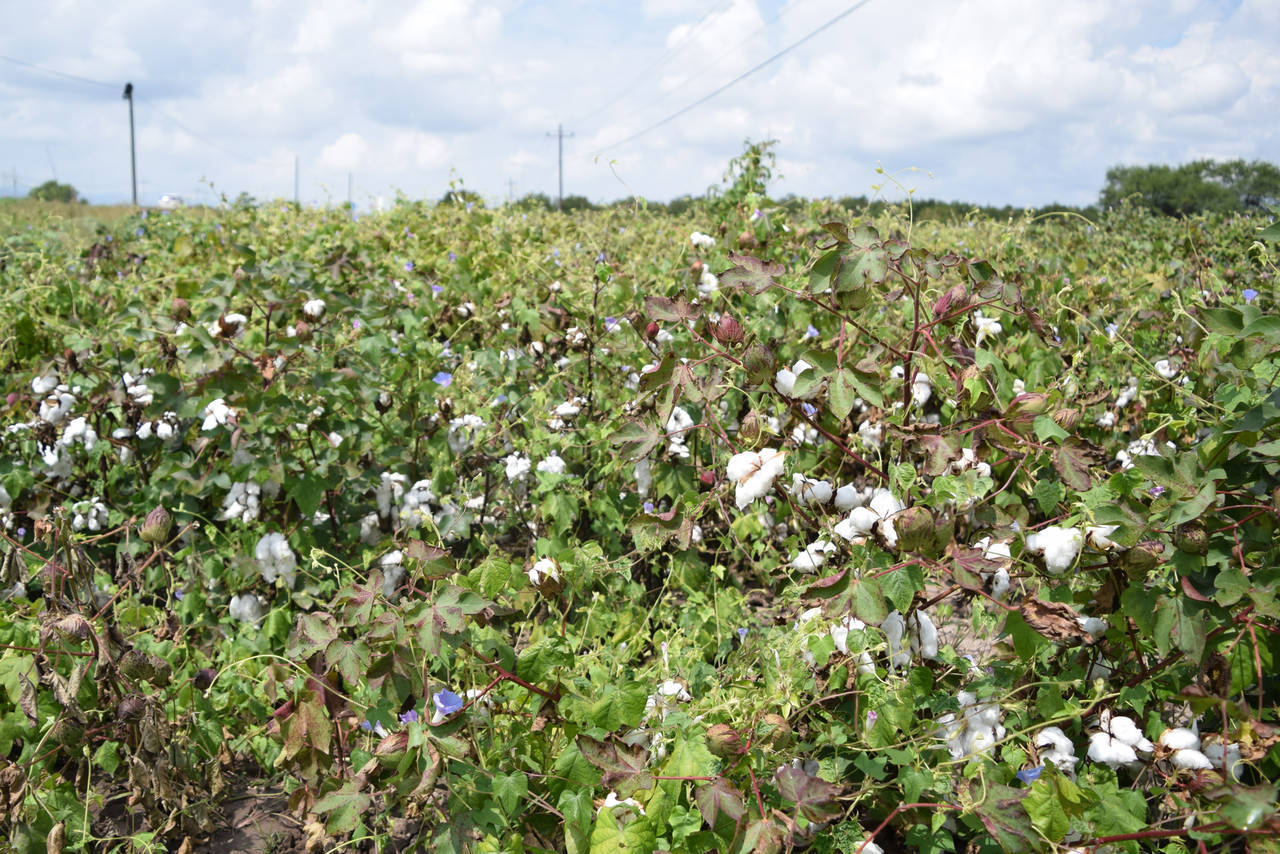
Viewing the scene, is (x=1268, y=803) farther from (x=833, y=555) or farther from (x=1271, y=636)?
(x=833, y=555)

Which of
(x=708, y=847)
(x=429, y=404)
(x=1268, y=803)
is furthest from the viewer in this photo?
(x=429, y=404)

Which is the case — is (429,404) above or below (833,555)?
above

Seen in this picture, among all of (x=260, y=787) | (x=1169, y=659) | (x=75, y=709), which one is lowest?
(x=260, y=787)

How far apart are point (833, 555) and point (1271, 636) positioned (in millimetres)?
692

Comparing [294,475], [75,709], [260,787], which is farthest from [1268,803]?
[294,475]

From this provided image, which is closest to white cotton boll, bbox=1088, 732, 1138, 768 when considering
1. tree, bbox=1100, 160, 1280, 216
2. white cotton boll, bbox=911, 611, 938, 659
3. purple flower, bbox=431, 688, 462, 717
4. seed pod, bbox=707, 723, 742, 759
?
white cotton boll, bbox=911, 611, 938, 659

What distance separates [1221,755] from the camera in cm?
141

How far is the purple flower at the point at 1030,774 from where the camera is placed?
1.43 m

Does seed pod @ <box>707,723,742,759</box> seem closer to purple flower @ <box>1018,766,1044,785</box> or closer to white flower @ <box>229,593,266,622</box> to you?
purple flower @ <box>1018,766,1044,785</box>

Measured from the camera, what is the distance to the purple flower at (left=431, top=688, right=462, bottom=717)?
1522mm

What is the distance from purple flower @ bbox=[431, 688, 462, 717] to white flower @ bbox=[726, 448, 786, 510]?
1.97 feet

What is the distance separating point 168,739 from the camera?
183 cm

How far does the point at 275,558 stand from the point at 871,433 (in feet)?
5.29

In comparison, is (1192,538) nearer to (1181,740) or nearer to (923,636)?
(1181,740)
